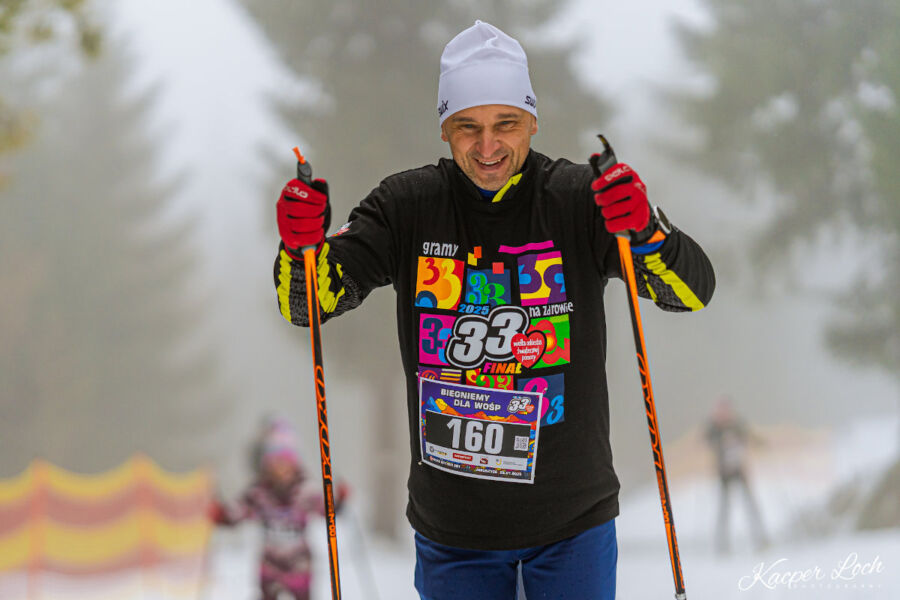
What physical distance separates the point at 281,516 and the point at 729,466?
8.41 ft

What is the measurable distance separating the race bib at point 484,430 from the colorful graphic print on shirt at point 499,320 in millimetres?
14

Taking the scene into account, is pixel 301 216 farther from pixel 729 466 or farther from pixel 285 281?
pixel 729 466

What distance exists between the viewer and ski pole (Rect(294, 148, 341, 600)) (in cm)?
113

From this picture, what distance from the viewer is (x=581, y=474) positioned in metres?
1.13

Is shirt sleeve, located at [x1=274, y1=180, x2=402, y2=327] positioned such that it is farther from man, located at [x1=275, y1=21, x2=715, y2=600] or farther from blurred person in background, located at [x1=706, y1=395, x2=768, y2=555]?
blurred person in background, located at [x1=706, y1=395, x2=768, y2=555]

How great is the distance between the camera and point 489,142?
116 centimetres

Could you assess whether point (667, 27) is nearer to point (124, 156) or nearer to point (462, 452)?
point (124, 156)

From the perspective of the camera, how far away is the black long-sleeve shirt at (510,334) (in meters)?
1.12

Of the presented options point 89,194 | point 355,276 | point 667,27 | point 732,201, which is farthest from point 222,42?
point 355,276

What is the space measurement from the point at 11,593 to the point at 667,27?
15.2ft

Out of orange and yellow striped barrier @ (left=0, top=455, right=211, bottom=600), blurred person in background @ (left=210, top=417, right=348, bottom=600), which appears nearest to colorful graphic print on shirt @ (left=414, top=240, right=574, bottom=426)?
blurred person in background @ (left=210, top=417, right=348, bottom=600)

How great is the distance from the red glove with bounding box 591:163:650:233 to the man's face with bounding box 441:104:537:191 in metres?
0.15

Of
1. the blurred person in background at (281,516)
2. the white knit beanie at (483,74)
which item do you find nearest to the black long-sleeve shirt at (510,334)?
the white knit beanie at (483,74)

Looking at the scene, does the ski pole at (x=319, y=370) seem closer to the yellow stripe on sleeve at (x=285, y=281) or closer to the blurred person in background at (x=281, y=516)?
the yellow stripe on sleeve at (x=285, y=281)
